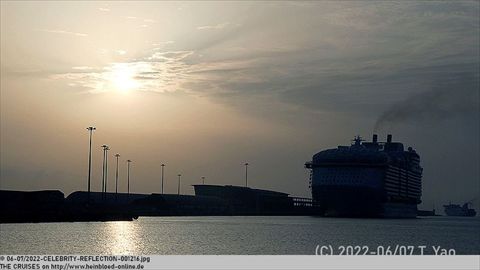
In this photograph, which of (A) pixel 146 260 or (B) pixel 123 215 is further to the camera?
(B) pixel 123 215

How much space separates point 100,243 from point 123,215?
76.6m

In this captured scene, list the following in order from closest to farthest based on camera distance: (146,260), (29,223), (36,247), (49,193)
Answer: (146,260) → (36,247) → (29,223) → (49,193)

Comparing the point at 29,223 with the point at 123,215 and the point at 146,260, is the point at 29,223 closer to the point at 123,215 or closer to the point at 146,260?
the point at 123,215

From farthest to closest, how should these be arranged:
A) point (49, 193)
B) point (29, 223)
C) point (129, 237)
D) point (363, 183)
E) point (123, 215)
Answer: point (363, 183), point (123, 215), point (49, 193), point (29, 223), point (129, 237)

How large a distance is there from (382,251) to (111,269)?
39.9 m

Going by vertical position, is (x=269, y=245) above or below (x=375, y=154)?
below

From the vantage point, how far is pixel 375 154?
198 m

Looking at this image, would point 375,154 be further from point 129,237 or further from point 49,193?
point 129,237

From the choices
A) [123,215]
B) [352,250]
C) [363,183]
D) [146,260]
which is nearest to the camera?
[146,260]

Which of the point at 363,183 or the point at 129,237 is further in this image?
the point at 363,183

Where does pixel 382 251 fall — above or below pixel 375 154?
below

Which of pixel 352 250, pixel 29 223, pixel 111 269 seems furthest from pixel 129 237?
pixel 111 269

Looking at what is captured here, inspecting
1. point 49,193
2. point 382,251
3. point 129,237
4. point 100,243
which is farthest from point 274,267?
point 49,193

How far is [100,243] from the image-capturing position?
276ft
